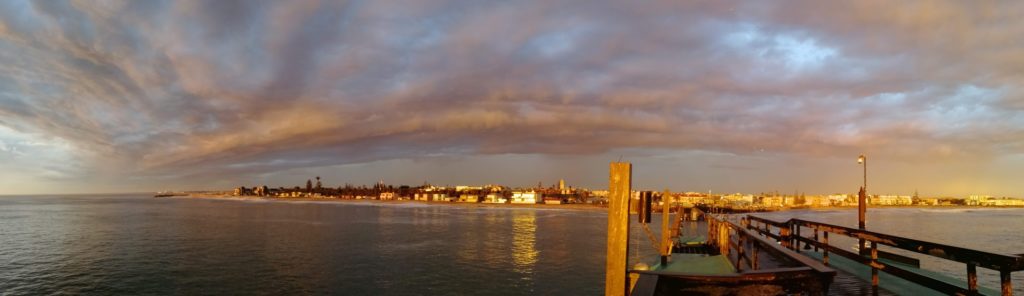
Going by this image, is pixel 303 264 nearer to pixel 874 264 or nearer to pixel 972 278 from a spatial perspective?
pixel 874 264

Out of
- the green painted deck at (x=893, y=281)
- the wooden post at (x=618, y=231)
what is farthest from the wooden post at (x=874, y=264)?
the wooden post at (x=618, y=231)

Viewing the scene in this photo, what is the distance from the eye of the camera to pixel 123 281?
91.8ft

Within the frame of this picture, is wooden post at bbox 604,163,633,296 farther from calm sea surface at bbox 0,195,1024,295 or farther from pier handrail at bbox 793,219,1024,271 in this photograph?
calm sea surface at bbox 0,195,1024,295

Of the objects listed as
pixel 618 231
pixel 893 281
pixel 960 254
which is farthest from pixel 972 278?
pixel 893 281

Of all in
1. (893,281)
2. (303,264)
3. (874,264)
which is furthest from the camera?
(303,264)

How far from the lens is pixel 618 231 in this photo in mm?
7547

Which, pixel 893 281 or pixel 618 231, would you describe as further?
pixel 893 281

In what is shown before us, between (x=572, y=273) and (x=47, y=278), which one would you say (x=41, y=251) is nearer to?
(x=47, y=278)

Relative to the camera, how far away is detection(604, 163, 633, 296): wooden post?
746cm

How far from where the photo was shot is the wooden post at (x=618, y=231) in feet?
24.5

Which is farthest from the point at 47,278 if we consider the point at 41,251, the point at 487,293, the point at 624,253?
the point at 624,253

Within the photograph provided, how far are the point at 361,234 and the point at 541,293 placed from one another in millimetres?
37282

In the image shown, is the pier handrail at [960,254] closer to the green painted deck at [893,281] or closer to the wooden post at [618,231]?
the green painted deck at [893,281]

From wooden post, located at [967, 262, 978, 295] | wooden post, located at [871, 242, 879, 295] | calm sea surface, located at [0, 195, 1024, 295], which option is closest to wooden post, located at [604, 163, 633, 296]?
wooden post, located at [967, 262, 978, 295]
